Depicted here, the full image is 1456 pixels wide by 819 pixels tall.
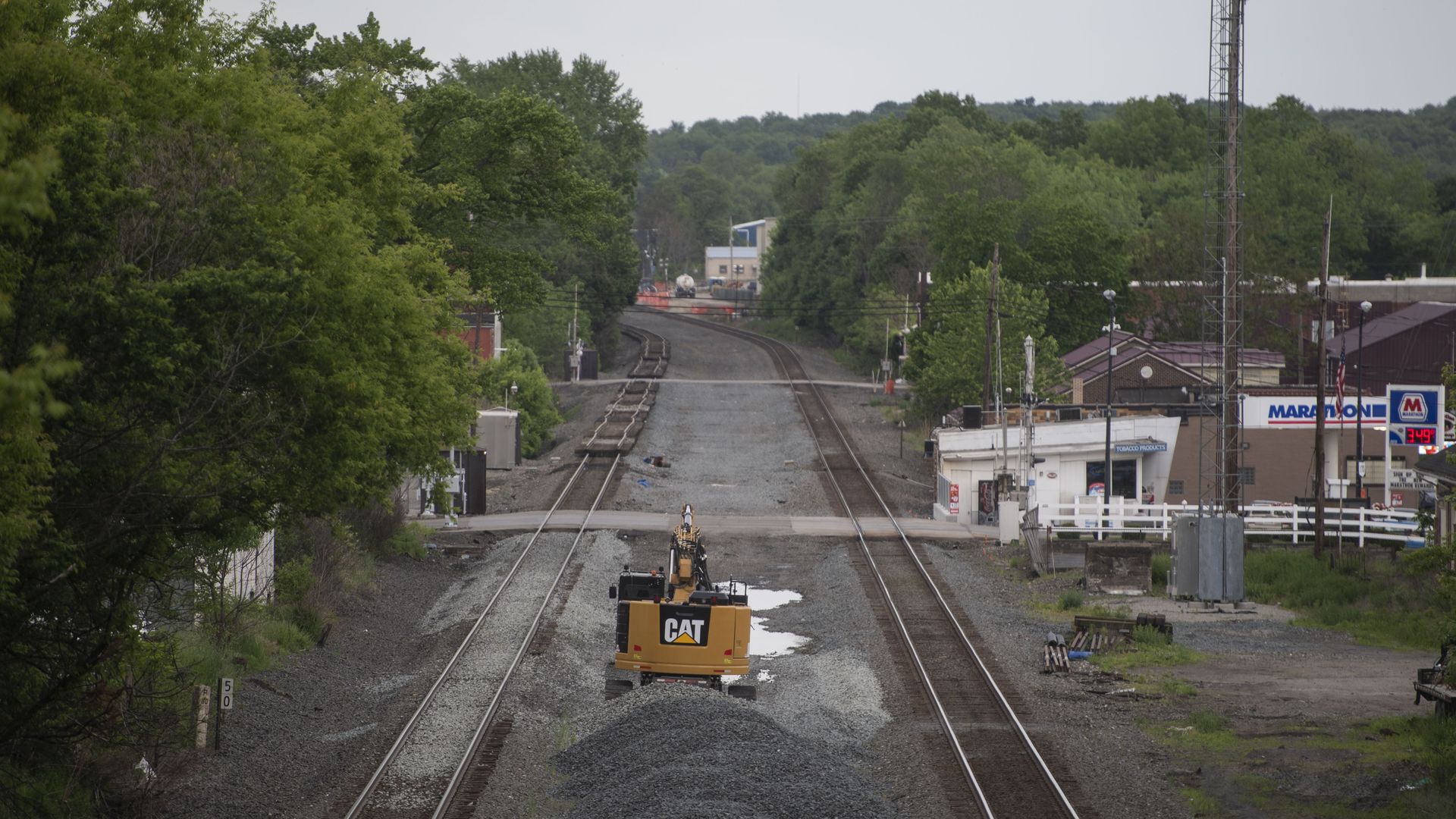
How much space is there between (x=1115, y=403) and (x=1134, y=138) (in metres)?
92.9

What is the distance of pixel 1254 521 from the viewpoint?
3681 cm

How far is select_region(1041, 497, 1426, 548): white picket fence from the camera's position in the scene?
34375 mm

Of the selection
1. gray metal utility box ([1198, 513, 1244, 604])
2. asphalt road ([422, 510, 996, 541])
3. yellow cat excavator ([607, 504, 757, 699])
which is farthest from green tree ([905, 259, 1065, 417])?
yellow cat excavator ([607, 504, 757, 699])

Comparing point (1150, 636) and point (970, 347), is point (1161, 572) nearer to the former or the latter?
point (1150, 636)

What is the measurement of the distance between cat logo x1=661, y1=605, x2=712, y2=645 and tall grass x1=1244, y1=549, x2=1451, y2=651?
1435 centimetres

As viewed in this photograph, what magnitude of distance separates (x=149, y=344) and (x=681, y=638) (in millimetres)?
9373

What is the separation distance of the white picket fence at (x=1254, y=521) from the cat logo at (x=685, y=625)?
57.0 ft

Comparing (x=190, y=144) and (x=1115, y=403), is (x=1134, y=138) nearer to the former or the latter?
(x=1115, y=403)

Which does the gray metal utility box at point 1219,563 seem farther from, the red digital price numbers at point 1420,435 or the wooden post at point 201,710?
the wooden post at point 201,710

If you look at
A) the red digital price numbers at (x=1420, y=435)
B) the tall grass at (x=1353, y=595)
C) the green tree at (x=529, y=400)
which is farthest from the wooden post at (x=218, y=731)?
the green tree at (x=529, y=400)

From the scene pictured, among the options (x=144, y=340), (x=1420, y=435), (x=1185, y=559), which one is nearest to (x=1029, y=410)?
(x=1185, y=559)

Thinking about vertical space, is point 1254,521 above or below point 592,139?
below

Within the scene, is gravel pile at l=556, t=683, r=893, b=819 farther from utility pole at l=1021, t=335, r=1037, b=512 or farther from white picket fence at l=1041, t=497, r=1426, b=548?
utility pole at l=1021, t=335, r=1037, b=512

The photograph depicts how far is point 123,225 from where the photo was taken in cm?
1429
